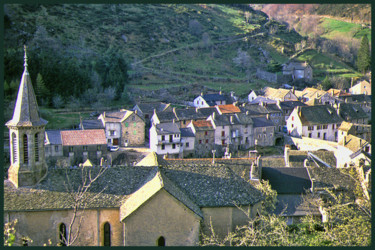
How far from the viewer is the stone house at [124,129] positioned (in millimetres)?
63844

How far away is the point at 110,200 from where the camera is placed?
82.7 ft

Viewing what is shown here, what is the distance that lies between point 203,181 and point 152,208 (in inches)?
154

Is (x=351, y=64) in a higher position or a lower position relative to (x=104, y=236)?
higher

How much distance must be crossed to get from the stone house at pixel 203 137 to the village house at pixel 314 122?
14962mm

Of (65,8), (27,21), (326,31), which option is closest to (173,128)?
(27,21)

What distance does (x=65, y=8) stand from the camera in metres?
124

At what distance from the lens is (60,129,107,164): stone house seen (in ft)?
182

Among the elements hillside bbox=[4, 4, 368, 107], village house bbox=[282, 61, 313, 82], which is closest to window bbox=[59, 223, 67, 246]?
hillside bbox=[4, 4, 368, 107]

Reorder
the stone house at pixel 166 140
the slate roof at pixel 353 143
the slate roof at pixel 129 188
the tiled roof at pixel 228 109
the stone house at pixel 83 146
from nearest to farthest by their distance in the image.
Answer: the slate roof at pixel 129 188 < the slate roof at pixel 353 143 < the stone house at pixel 83 146 < the stone house at pixel 166 140 < the tiled roof at pixel 228 109

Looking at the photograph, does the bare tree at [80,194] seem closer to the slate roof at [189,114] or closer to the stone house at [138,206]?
the stone house at [138,206]

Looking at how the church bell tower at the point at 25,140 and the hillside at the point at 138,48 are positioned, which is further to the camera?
the hillside at the point at 138,48

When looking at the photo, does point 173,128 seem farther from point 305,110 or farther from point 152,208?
point 152,208

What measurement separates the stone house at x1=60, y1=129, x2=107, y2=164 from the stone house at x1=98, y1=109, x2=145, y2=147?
566cm

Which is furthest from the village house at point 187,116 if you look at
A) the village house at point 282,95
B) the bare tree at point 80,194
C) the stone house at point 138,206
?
the bare tree at point 80,194
